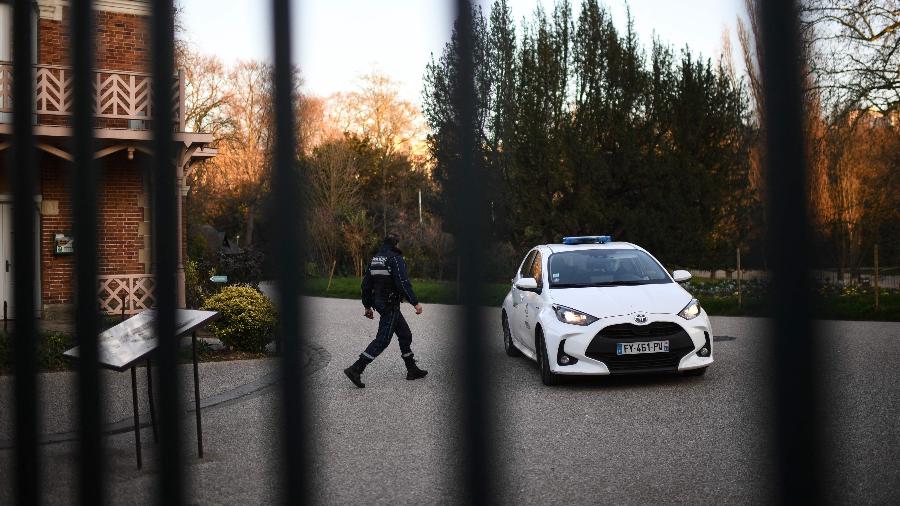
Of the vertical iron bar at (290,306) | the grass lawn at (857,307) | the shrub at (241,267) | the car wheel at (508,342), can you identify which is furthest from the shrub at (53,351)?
the grass lawn at (857,307)

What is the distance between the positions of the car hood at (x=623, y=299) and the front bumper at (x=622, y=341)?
128 mm

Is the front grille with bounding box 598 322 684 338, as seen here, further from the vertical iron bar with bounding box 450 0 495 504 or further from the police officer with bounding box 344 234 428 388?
the vertical iron bar with bounding box 450 0 495 504

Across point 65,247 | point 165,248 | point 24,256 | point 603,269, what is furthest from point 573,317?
point 165,248

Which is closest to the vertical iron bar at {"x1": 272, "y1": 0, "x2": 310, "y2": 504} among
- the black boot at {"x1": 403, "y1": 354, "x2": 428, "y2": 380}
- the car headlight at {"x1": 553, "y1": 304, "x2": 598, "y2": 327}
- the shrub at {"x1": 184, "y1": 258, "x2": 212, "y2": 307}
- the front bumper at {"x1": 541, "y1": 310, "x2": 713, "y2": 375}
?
the front bumper at {"x1": 541, "y1": 310, "x2": 713, "y2": 375}

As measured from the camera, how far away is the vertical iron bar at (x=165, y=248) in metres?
1.27

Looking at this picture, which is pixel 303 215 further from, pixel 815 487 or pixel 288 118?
pixel 815 487

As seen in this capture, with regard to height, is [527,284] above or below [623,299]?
above

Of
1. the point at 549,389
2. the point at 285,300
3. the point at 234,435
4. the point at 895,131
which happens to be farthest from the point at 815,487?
the point at 895,131

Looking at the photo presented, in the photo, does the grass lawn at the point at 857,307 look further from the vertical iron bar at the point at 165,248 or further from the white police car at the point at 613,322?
the vertical iron bar at the point at 165,248

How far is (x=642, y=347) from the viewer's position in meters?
9.17

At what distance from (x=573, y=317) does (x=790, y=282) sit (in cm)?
855

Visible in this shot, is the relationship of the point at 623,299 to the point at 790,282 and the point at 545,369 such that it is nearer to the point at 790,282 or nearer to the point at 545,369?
the point at 545,369

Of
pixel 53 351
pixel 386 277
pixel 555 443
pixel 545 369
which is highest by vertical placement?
pixel 386 277

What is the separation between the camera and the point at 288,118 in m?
1.17
